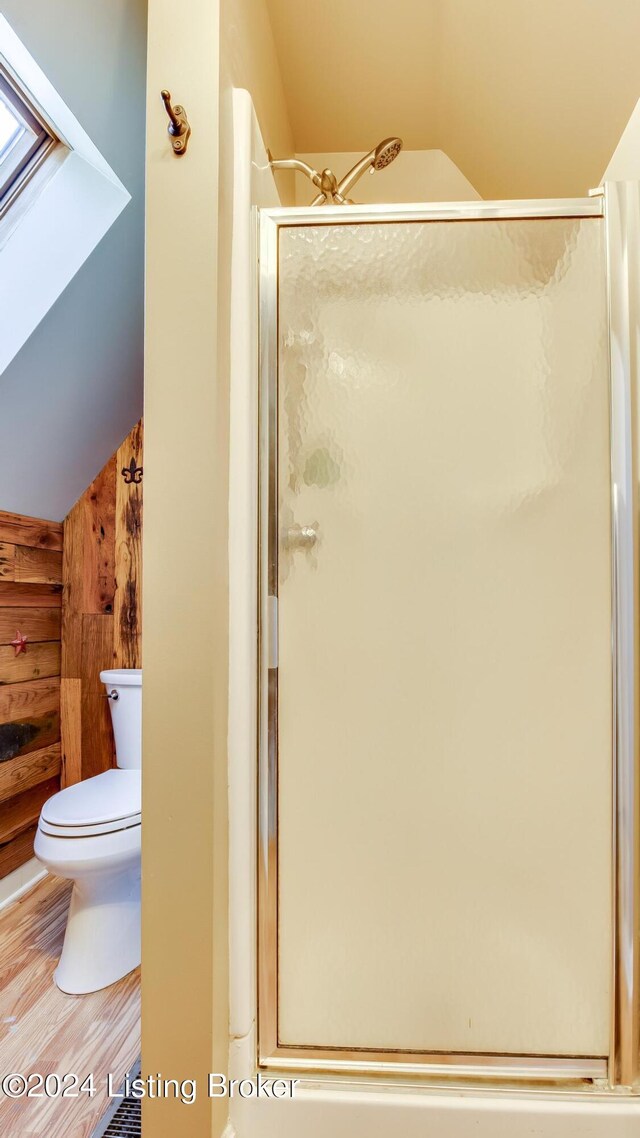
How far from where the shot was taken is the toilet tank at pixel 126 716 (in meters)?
2.11

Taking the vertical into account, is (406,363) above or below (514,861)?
above

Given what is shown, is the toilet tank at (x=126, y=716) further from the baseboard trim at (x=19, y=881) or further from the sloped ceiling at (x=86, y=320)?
the sloped ceiling at (x=86, y=320)

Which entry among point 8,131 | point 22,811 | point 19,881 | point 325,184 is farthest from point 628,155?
point 19,881

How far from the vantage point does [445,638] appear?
42.8 inches

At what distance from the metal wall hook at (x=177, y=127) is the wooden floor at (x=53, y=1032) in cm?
195

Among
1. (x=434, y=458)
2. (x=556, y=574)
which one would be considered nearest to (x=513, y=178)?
(x=434, y=458)

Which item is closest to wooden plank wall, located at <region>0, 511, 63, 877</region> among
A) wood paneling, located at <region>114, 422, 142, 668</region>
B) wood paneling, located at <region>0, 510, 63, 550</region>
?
wood paneling, located at <region>0, 510, 63, 550</region>

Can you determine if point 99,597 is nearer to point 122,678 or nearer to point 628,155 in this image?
point 122,678

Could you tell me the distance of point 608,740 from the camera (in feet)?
3.53

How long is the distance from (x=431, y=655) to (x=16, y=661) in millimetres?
1715

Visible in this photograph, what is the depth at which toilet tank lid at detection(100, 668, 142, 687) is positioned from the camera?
2111 millimetres

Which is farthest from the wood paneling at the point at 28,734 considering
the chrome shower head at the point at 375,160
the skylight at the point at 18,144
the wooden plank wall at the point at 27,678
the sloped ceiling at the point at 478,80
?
the sloped ceiling at the point at 478,80

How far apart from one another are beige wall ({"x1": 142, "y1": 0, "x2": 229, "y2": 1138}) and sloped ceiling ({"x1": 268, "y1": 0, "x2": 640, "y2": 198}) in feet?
2.76

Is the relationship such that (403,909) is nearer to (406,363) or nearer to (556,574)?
(556,574)
